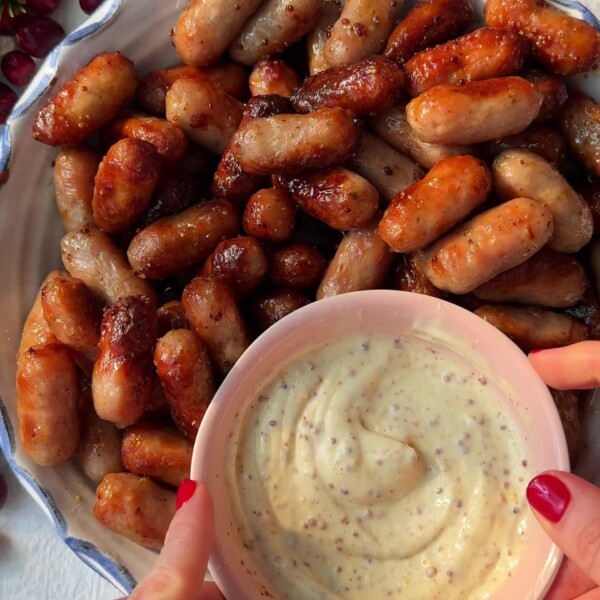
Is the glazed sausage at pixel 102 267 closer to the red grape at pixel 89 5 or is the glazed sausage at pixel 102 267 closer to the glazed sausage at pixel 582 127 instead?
the red grape at pixel 89 5

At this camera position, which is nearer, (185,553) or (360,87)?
(185,553)

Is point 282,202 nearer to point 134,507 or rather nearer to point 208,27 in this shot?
point 208,27

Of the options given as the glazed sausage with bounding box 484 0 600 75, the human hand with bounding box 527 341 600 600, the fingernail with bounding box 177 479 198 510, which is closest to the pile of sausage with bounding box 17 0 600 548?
the glazed sausage with bounding box 484 0 600 75

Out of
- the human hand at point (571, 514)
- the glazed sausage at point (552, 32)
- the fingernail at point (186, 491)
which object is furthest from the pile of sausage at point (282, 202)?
the human hand at point (571, 514)

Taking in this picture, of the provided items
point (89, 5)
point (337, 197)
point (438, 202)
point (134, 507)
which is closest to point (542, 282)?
point (438, 202)

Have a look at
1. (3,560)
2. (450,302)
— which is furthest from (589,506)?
(3,560)

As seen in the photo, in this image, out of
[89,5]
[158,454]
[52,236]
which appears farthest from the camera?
[89,5]

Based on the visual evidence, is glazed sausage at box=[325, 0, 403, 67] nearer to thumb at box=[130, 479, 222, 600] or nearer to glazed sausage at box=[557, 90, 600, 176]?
glazed sausage at box=[557, 90, 600, 176]

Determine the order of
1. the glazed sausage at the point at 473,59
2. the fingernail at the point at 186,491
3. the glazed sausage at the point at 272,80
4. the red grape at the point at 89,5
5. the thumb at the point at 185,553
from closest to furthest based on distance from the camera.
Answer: the thumb at the point at 185,553 → the fingernail at the point at 186,491 → the glazed sausage at the point at 473,59 → the glazed sausage at the point at 272,80 → the red grape at the point at 89,5

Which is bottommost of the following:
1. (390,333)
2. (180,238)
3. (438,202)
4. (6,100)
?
(390,333)
